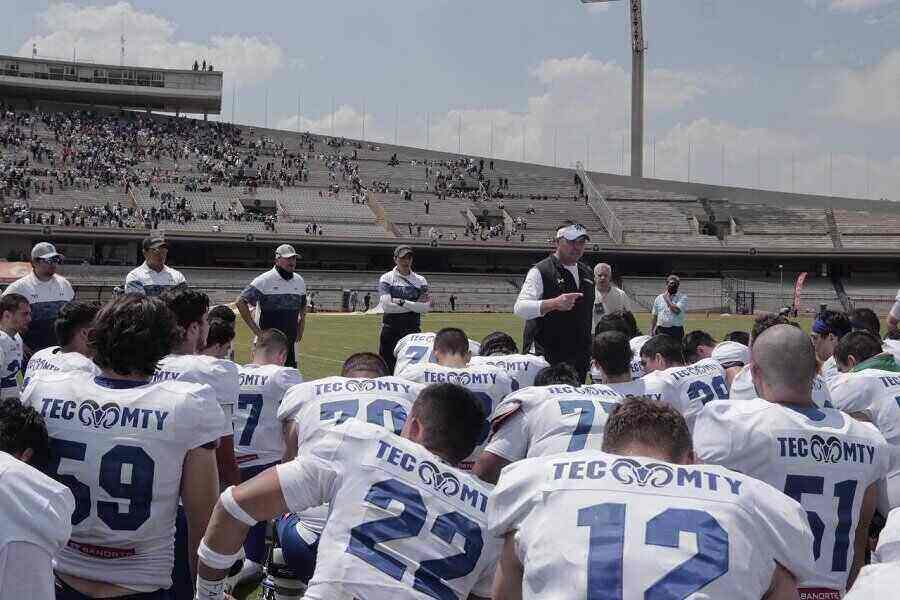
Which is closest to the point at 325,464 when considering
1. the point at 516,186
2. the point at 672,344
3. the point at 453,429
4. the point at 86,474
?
the point at 453,429

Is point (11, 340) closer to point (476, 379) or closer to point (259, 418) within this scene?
point (259, 418)

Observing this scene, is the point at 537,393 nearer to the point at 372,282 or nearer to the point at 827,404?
the point at 827,404

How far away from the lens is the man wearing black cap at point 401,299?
33.7 ft

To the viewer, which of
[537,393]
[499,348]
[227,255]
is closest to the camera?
[537,393]

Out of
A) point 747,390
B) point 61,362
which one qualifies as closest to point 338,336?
point 61,362

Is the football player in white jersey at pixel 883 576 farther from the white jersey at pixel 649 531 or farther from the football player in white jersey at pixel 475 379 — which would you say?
the football player in white jersey at pixel 475 379

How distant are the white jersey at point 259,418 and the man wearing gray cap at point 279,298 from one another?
4294 mm

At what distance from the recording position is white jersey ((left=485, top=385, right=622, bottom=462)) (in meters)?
4.31

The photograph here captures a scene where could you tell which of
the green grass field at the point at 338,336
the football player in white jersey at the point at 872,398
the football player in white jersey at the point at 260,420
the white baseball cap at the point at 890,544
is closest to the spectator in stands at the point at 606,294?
the football player in white jersey at the point at 872,398

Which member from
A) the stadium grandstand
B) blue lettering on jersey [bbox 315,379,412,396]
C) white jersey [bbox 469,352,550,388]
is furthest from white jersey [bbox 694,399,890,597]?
the stadium grandstand

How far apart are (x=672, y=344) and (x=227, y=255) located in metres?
52.7

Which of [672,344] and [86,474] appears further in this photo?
[672,344]

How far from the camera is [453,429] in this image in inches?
126

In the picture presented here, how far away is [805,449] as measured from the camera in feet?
11.7
